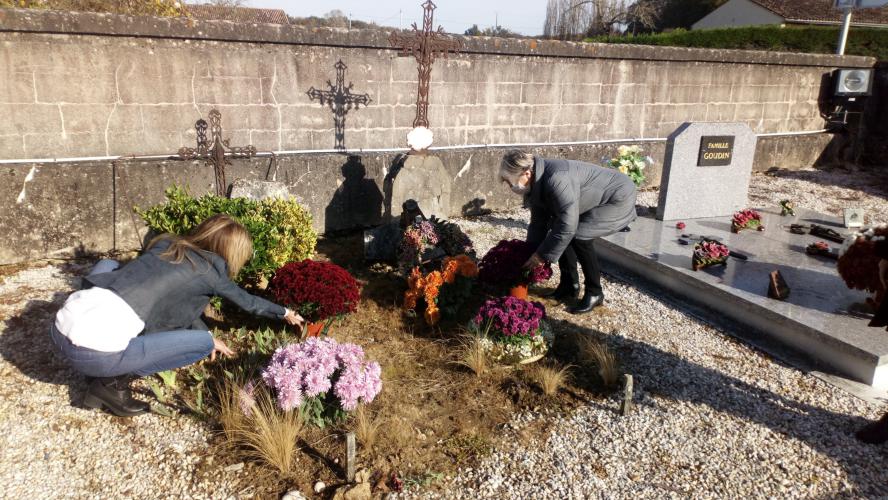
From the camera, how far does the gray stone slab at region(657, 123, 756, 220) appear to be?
7.71 meters

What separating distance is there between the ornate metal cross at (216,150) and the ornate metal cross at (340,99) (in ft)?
4.66

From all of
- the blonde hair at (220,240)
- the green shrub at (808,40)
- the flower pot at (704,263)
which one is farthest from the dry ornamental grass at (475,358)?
the green shrub at (808,40)

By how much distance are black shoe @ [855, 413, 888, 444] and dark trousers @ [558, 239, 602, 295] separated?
2.41 m

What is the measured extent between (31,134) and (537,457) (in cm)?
692

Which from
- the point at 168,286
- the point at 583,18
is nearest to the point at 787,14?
the point at 583,18

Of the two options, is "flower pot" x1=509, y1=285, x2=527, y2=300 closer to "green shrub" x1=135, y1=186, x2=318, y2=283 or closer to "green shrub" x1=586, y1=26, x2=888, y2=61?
"green shrub" x1=135, y1=186, x2=318, y2=283

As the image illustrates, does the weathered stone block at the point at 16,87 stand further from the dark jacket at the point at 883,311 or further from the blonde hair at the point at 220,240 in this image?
the dark jacket at the point at 883,311

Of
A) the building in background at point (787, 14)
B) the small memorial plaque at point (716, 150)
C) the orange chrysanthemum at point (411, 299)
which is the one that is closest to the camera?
the orange chrysanthemum at point (411, 299)

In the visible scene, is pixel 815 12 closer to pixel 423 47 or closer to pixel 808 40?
pixel 808 40

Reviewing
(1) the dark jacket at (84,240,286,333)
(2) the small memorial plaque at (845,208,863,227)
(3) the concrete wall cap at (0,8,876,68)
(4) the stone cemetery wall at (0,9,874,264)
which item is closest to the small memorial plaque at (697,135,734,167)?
(2) the small memorial plaque at (845,208,863,227)

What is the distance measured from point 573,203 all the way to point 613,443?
1.95 m

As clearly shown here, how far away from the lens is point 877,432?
380 cm

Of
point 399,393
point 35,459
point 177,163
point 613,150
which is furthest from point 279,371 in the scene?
point 613,150

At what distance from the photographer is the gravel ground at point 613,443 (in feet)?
11.1
